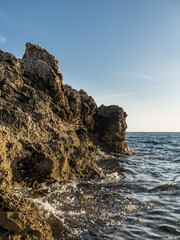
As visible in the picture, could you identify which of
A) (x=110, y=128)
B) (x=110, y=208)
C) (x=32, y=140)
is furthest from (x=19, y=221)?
(x=110, y=128)

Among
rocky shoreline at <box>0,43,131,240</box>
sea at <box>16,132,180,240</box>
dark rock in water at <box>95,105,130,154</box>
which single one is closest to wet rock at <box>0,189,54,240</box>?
rocky shoreline at <box>0,43,131,240</box>

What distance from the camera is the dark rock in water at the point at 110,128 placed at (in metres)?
15.1

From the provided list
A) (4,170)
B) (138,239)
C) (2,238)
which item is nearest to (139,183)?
(138,239)

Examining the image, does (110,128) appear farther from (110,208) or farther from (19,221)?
(19,221)

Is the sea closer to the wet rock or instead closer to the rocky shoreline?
the rocky shoreline

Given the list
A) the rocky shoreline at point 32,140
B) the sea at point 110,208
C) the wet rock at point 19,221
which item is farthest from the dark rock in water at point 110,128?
the wet rock at point 19,221

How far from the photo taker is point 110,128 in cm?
1504

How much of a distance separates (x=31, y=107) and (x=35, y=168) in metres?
2.25

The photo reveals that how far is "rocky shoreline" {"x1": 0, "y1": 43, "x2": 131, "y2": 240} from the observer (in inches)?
120

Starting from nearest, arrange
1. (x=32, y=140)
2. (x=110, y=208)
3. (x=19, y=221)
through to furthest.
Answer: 1. (x=19, y=221)
2. (x=110, y=208)
3. (x=32, y=140)

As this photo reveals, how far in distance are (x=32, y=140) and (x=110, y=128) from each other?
31.4ft

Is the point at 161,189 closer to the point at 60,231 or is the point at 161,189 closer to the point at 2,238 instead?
the point at 60,231

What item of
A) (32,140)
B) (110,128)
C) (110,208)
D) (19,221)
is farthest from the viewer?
(110,128)

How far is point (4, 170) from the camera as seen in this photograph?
4918mm
